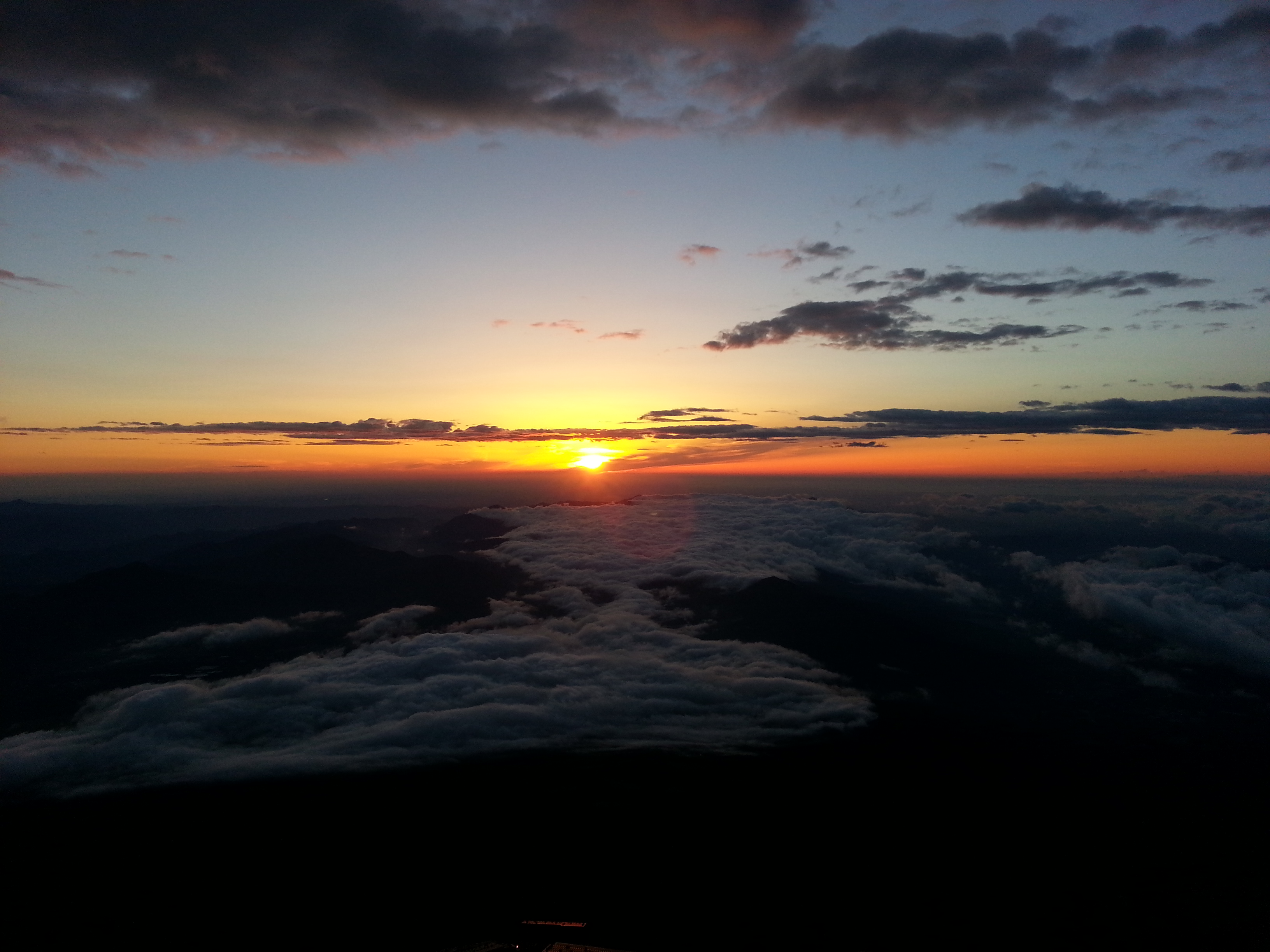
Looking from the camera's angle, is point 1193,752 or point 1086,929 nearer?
point 1086,929

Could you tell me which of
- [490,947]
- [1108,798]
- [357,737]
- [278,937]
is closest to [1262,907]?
[1108,798]

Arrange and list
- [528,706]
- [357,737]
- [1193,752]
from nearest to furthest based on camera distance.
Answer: [357,737], [528,706], [1193,752]

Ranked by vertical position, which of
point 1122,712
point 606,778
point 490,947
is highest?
point 490,947

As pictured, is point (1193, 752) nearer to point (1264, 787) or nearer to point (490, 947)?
point (1264, 787)

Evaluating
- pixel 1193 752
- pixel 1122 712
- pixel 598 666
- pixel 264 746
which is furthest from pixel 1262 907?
pixel 264 746

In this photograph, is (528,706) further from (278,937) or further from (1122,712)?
(1122,712)

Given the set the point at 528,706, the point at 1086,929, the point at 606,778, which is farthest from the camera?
the point at 528,706

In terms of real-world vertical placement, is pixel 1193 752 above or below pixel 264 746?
below

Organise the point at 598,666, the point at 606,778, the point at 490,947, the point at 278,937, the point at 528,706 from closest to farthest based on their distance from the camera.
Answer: the point at 490,947 < the point at 278,937 < the point at 606,778 < the point at 528,706 < the point at 598,666

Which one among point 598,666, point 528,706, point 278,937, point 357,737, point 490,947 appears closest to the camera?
point 490,947

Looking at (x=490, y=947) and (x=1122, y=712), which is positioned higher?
(x=490, y=947)
